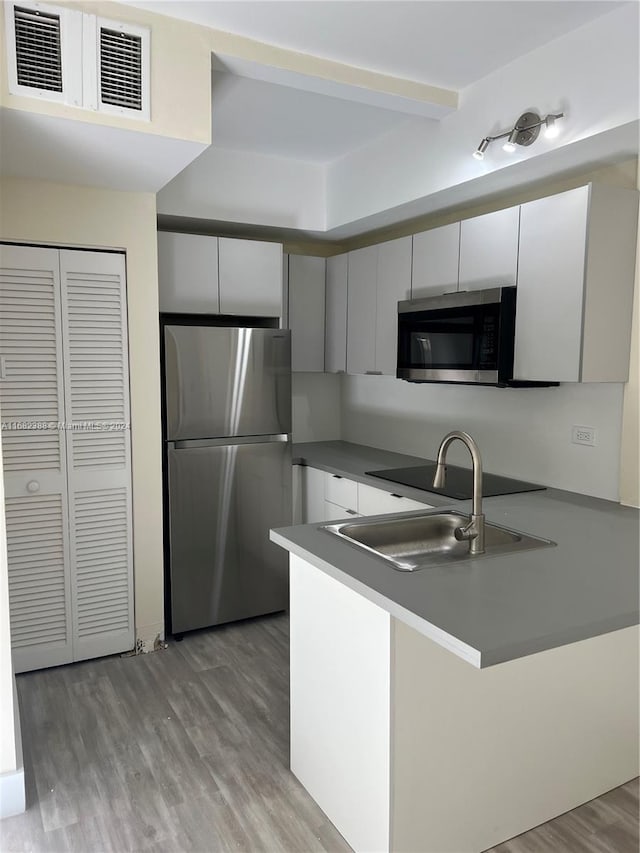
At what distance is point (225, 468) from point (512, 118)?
83.4 inches

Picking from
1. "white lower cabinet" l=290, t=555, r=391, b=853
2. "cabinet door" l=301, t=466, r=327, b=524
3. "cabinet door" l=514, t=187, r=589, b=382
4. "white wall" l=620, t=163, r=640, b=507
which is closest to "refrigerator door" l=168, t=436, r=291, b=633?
"cabinet door" l=301, t=466, r=327, b=524

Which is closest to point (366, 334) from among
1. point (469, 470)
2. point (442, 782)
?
point (469, 470)

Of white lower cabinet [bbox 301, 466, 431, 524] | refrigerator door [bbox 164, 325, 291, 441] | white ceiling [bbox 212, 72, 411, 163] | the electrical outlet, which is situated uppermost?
white ceiling [bbox 212, 72, 411, 163]

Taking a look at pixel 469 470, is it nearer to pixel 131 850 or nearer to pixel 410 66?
pixel 410 66

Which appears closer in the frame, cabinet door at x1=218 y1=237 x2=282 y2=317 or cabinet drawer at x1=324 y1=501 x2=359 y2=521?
cabinet drawer at x1=324 y1=501 x2=359 y2=521

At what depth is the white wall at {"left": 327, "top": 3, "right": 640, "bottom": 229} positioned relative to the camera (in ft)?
7.07

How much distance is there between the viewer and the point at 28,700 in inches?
108

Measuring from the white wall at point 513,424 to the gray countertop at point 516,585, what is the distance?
1.22 feet

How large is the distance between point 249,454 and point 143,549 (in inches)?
29.0

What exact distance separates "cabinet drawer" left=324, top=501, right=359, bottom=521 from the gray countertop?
1.07 meters

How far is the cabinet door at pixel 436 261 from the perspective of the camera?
305cm

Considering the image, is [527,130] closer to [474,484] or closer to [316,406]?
[474,484]

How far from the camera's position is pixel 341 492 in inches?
139

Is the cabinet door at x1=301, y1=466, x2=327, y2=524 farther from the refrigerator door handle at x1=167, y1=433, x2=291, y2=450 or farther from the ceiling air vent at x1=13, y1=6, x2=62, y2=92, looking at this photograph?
the ceiling air vent at x1=13, y1=6, x2=62, y2=92
